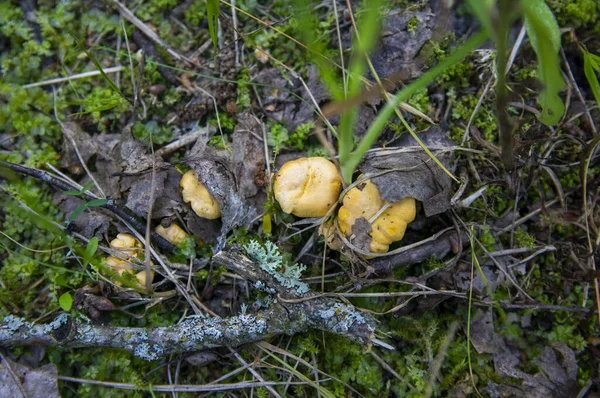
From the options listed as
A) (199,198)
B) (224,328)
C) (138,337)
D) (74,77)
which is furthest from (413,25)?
(138,337)

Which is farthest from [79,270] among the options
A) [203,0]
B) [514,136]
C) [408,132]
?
[514,136]

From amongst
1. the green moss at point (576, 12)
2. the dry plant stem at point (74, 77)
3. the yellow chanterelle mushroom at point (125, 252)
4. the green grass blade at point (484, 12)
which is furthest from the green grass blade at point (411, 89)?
the dry plant stem at point (74, 77)

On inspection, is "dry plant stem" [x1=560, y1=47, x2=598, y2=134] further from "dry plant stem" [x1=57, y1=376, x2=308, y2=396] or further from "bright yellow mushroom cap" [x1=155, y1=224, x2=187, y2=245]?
"bright yellow mushroom cap" [x1=155, y1=224, x2=187, y2=245]

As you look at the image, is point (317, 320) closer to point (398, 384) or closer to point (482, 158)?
point (398, 384)

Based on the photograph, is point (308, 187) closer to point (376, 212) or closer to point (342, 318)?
point (376, 212)

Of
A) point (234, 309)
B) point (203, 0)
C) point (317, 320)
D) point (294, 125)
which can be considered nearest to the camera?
point (317, 320)

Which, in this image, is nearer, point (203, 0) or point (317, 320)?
point (317, 320)
